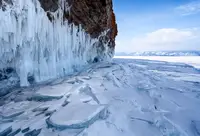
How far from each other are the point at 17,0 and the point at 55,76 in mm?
3456

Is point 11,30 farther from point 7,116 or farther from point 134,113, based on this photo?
point 134,113

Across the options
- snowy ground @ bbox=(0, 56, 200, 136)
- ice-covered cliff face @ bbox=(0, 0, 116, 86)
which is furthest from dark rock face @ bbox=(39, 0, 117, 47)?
snowy ground @ bbox=(0, 56, 200, 136)

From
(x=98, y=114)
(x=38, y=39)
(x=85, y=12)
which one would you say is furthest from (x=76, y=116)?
(x=85, y=12)

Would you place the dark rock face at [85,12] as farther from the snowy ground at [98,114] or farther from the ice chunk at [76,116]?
the ice chunk at [76,116]

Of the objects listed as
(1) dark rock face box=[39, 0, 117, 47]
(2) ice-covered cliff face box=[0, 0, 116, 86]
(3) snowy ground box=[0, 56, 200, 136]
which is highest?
(1) dark rock face box=[39, 0, 117, 47]

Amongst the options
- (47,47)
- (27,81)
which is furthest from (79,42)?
(27,81)

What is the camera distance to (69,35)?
8234mm

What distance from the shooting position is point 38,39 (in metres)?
5.96

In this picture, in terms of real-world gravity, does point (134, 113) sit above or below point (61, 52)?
below

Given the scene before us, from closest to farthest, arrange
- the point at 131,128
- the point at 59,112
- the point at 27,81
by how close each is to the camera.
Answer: the point at 131,128 → the point at 59,112 → the point at 27,81

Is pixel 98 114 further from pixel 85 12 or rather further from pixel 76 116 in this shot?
pixel 85 12

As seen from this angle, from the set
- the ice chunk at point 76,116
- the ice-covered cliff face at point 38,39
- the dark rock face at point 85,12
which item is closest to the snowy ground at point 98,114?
the ice chunk at point 76,116

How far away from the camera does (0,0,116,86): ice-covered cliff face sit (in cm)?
480

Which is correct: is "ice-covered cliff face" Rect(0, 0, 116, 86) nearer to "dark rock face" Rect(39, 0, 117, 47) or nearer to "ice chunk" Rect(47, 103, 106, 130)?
"dark rock face" Rect(39, 0, 117, 47)
